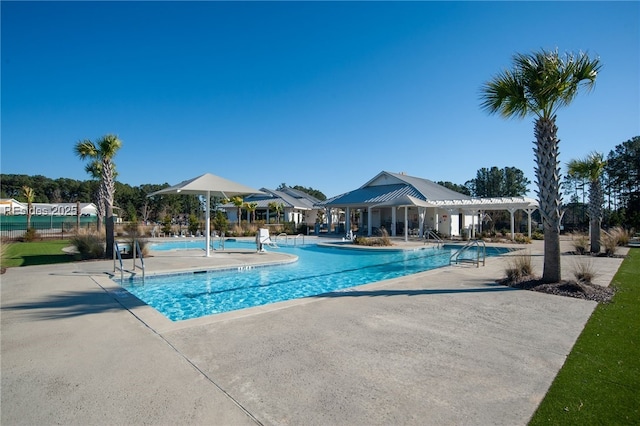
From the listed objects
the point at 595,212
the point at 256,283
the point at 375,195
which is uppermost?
the point at 375,195

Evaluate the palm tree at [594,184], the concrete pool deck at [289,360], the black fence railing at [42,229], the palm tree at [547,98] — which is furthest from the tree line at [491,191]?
the concrete pool deck at [289,360]

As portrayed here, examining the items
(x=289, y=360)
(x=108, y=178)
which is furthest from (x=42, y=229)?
(x=289, y=360)

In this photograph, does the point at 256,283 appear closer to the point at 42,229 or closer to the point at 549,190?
the point at 549,190

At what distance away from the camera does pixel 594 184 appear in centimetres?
1678

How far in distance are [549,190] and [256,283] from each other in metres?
8.38

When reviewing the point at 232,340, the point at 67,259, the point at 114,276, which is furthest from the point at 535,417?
the point at 67,259

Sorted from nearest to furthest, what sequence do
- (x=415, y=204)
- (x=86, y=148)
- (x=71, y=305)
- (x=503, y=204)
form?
(x=71, y=305)
(x=86, y=148)
(x=415, y=204)
(x=503, y=204)

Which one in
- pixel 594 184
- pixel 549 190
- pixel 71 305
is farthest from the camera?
pixel 594 184

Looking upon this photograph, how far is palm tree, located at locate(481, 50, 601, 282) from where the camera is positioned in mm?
8227

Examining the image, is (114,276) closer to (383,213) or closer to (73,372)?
(73,372)

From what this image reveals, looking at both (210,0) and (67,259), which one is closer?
(210,0)

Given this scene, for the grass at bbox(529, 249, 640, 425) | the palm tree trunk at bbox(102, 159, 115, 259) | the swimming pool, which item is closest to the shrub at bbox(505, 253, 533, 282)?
the grass at bbox(529, 249, 640, 425)

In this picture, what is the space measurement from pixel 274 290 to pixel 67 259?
29.5 feet

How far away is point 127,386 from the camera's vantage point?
3.35m
